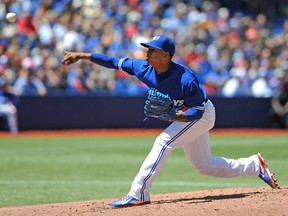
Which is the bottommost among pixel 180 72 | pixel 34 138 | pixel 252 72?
pixel 34 138

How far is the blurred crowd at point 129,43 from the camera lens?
19.7m

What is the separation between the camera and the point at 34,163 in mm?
13680

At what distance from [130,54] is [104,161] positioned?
7411mm

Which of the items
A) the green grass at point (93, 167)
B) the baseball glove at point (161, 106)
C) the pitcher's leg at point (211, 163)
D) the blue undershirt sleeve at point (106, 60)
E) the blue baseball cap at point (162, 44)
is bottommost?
the green grass at point (93, 167)

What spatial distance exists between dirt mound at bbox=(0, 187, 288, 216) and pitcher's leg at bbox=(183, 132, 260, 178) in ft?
0.85

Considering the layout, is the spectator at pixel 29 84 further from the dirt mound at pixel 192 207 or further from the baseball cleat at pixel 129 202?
the baseball cleat at pixel 129 202

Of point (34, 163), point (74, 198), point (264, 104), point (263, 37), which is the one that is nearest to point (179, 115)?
point (74, 198)

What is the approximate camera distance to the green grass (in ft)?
32.6

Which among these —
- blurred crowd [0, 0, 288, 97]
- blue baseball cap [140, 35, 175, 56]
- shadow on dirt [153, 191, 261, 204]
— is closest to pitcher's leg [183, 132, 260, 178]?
shadow on dirt [153, 191, 261, 204]

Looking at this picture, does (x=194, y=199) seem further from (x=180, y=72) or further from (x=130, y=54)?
(x=130, y=54)

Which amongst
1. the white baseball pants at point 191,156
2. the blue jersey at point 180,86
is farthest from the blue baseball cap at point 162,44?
the white baseball pants at point 191,156

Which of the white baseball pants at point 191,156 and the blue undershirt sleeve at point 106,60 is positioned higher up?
the blue undershirt sleeve at point 106,60

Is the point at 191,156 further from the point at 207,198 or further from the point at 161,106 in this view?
the point at 161,106

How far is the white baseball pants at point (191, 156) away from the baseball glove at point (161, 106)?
292 millimetres
